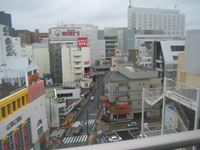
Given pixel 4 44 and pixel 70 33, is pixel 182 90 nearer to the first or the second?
pixel 4 44

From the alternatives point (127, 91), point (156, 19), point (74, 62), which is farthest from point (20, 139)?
point (156, 19)

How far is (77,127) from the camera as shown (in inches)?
398

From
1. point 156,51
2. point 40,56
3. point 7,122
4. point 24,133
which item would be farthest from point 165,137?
point 40,56

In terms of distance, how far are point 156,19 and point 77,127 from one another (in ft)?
97.9

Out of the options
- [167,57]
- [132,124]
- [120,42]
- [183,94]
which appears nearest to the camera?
[183,94]

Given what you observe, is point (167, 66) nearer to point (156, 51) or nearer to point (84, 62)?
point (156, 51)

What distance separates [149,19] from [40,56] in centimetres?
2152

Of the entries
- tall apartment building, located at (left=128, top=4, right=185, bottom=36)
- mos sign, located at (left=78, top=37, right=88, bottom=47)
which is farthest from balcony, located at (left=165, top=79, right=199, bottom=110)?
tall apartment building, located at (left=128, top=4, right=185, bottom=36)

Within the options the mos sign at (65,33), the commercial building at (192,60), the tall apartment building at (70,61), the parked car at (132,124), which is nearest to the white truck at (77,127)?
the parked car at (132,124)

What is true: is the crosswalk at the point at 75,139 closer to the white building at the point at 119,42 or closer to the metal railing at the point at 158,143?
the metal railing at the point at 158,143

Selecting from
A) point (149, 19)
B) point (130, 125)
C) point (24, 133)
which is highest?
point (149, 19)

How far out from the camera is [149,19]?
34438mm

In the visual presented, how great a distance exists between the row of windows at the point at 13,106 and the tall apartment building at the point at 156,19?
3031 cm

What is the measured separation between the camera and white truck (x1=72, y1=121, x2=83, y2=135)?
9.55 metres
